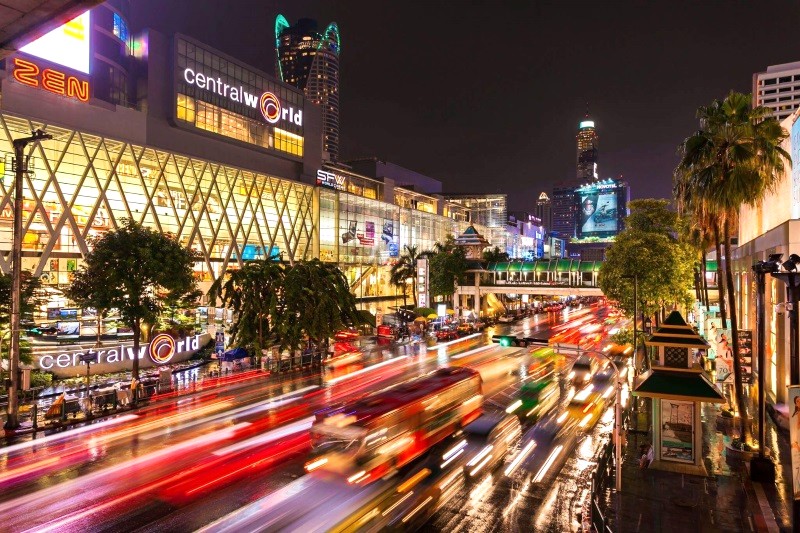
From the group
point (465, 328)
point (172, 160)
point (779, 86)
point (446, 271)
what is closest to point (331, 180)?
point (446, 271)

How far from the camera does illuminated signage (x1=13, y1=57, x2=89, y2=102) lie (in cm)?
4284

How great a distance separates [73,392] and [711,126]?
34.9m

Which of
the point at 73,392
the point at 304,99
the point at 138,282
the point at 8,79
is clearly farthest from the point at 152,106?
the point at 73,392

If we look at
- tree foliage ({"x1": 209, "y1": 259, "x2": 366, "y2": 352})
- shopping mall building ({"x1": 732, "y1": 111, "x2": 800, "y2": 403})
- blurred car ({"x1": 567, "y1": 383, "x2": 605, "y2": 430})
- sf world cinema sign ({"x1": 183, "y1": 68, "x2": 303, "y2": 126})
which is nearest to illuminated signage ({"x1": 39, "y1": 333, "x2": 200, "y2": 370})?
tree foliage ({"x1": 209, "y1": 259, "x2": 366, "y2": 352})

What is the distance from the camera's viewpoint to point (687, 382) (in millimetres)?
18750

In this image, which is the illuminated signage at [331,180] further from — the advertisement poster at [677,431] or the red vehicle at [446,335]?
the advertisement poster at [677,431]

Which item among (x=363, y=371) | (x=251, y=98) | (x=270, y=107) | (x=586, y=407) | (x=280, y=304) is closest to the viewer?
(x=586, y=407)

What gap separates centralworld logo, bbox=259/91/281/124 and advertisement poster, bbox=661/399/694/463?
2413 inches

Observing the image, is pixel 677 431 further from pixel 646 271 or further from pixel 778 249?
pixel 646 271

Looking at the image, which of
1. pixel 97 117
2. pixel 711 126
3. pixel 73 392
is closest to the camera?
pixel 711 126

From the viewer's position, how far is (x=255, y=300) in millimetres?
38594

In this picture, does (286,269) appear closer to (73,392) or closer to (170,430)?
(73,392)

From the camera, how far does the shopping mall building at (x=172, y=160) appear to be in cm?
4528

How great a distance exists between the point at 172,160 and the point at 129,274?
28.3 metres
